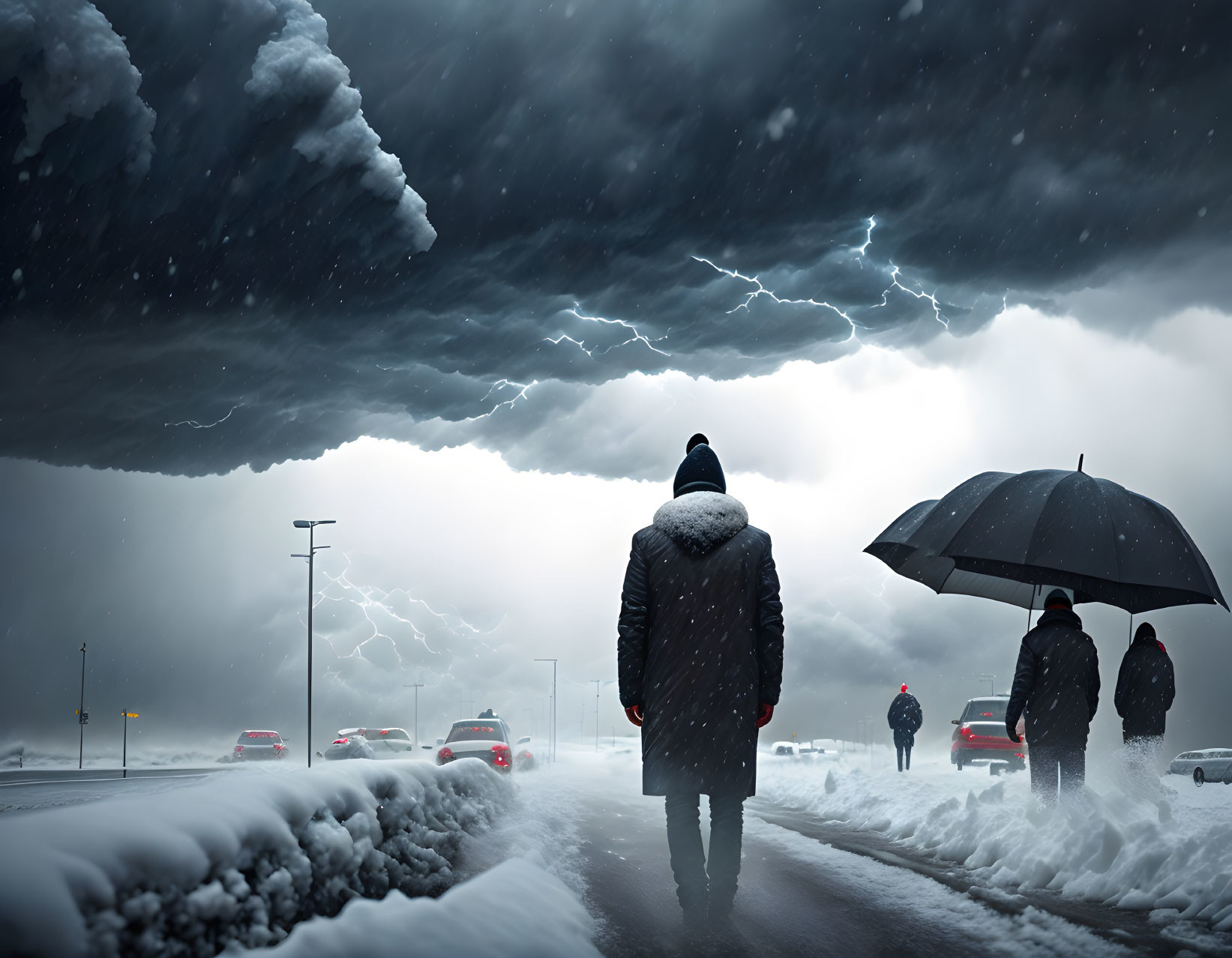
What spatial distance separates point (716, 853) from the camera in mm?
4477

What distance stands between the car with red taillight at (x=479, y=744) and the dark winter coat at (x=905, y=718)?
6890mm

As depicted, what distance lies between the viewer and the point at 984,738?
56.2 feet

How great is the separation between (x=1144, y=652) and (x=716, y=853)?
5656mm

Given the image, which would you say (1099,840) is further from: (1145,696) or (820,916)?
(1145,696)

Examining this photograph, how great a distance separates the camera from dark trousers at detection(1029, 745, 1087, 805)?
23.0 feet

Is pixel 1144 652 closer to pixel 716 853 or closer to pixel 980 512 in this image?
pixel 980 512

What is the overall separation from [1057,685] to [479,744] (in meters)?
11.8

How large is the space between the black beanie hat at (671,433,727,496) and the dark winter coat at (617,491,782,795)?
24 cm

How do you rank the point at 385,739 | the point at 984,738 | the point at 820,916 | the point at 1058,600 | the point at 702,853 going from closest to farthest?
the point at 702,853 < the point at 820,916 < the point at 1058,600 < the point at 984,738 < the point at 385,739

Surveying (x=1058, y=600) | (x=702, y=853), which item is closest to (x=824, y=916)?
(x=702, y=853)

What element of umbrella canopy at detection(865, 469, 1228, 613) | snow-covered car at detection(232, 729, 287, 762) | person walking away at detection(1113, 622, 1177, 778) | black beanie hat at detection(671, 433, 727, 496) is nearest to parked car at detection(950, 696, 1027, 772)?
person walking away at detection(1113, 622, 1177, 778)

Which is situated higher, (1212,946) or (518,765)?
(1212,946)

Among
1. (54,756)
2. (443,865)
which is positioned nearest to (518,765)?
(443,865)

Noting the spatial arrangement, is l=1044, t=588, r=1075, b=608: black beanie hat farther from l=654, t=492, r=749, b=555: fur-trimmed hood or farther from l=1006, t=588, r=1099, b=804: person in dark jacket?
l=654, t=492, r=749, b=555: fur-trimmed hood
